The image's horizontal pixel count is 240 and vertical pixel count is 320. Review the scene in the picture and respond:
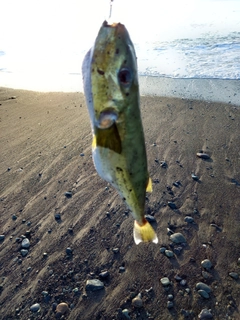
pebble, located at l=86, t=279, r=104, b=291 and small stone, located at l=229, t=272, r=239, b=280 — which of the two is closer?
pebble, located at l=86, t=279, r=104, b=291

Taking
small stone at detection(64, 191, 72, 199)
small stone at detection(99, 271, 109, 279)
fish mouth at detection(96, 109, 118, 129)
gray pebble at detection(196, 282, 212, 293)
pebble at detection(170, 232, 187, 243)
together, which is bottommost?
gray pebble at detection(196, 282, 212, 293)

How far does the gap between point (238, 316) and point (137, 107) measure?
3.48 metres

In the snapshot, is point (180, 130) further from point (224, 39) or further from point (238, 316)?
point (224, 39)

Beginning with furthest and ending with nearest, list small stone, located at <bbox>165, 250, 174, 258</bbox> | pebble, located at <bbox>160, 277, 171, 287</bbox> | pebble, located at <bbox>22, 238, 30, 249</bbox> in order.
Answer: pebble, located at <bbox>22, 238, 30, 249</bbox> → small stone, located at <bbox>165, 250, 174, 258</bbox> → pebble, located at <bbox>160, 277, 171, 287</bbox>

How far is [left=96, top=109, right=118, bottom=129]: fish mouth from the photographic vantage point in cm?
243

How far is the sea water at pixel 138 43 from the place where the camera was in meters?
14.4

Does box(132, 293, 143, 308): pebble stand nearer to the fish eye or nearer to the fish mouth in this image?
the fish mouth

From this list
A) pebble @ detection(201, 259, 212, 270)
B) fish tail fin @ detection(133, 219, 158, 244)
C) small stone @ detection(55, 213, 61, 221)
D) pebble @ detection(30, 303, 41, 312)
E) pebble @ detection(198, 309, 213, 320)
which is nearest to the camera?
fish tail fin @ detection(133, 219, 158, 244)

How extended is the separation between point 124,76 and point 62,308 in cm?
351

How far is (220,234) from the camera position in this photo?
5562mm

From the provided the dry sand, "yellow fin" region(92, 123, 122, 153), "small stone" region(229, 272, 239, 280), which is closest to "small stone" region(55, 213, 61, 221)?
the dry sand

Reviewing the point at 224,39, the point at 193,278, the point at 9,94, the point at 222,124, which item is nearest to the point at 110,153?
the point at 193,278

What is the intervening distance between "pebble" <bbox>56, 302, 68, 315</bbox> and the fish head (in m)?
3.13

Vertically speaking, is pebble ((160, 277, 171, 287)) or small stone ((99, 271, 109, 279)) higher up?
small stone ((99, 271, 109, 279))
